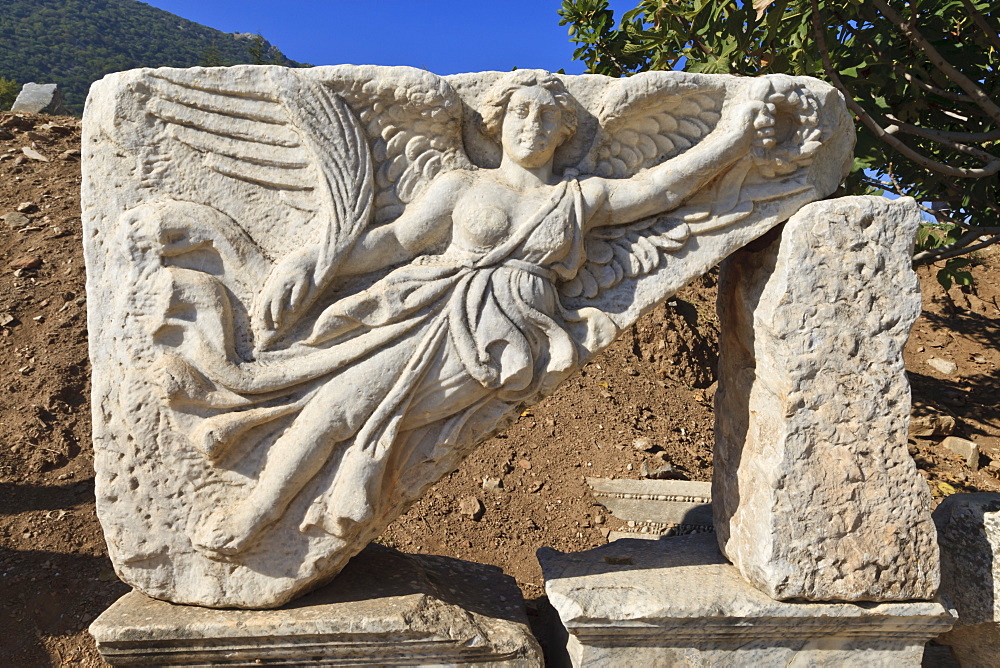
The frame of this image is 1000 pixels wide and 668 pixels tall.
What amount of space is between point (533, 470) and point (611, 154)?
7.37 feet

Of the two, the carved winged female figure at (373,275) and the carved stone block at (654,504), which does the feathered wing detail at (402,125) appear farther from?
the carved stone block at (654,504)

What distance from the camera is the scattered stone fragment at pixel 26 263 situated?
450cm

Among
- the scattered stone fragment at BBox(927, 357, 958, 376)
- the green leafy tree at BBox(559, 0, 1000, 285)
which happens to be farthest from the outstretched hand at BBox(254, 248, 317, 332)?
the scattered stone fragment at BBox(927, 357, 958, 376)

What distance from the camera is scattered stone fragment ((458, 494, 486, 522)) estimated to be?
367 cm

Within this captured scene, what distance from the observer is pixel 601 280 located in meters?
2.21

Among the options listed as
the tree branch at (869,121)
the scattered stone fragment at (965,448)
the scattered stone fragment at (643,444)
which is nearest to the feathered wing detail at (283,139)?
the tree branch at (869,121)

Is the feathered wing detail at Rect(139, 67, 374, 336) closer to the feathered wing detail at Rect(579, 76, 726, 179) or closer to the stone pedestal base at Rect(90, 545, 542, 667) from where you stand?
the feathered wing detail at Rect(579, 76, 726, 179)

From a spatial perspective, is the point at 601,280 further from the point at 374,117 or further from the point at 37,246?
the point at 37,246

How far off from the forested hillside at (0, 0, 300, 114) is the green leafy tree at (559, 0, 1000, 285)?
49.3 ft

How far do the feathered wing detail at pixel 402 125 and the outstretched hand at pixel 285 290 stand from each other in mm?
253

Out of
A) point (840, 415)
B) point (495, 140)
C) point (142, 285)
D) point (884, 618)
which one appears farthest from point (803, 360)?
point (142, 285)

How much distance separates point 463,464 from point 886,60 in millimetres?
2946

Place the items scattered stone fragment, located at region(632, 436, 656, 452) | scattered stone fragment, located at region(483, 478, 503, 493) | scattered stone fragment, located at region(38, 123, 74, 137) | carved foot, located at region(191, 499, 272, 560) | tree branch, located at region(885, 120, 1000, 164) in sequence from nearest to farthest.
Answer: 1. carved foot, located at region(191, 499, 272, 560)
2. tree branch, located at region(885, 120, 1000, 164)
3. scattered stone fragment, located at region(483, 478, 503, 493)
4. scattered stone fragment, located at region(632, 436, 656, 452)
5. scattered stone fragment, located at region(38, 123, 74, 137)

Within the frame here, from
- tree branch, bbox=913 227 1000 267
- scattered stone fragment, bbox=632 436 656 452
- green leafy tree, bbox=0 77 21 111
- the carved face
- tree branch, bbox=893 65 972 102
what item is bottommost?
scattered stone fragment, bbox=632 436 656 452
